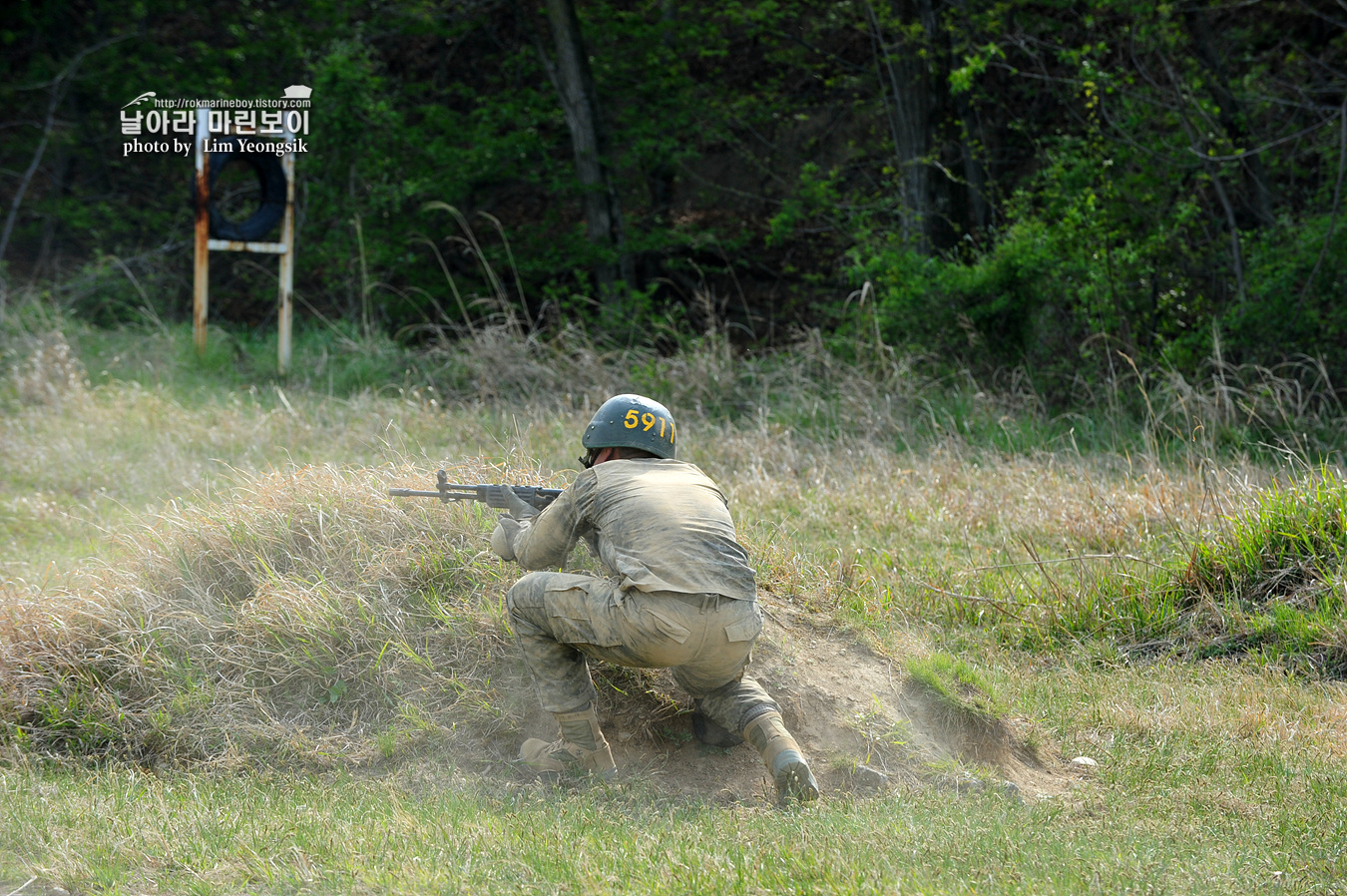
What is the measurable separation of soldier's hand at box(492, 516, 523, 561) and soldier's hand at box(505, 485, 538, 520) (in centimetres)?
17

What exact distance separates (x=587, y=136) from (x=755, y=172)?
315cm

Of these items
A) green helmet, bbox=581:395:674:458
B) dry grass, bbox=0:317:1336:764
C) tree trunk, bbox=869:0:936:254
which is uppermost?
tree trunk, bbox=869:0:936:254

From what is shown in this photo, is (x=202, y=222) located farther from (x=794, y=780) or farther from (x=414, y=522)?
(x=794, y=780)

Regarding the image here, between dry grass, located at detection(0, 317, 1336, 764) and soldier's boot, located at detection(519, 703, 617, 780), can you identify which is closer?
soldier's boot, located at detection(519, 703, 617, 780)

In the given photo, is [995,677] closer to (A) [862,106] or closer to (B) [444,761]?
(B) [444,761]

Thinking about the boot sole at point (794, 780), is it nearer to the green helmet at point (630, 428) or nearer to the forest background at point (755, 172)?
the green helmet at point (630, 428)

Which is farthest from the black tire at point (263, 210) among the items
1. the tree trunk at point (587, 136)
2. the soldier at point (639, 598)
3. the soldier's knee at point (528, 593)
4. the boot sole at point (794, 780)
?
the boot sole at point (794, 780)

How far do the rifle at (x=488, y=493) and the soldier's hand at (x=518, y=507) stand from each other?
0.02 m

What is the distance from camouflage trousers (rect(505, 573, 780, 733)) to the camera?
4648 mm

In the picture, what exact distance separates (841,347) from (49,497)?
7.64 metres

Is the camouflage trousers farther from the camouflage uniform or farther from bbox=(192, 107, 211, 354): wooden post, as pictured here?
bbox=(192, 107, 211, 354): wooden post

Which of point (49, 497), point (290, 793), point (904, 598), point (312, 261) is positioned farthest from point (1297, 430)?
point (312, 261)

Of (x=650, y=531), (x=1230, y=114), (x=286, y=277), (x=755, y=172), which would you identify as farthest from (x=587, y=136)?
(x=650, y=531)

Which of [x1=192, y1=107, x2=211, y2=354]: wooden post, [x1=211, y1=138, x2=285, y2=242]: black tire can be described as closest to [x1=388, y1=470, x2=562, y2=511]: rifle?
[x1=192, y1=107, x2=211, y2=354]: wooden post
